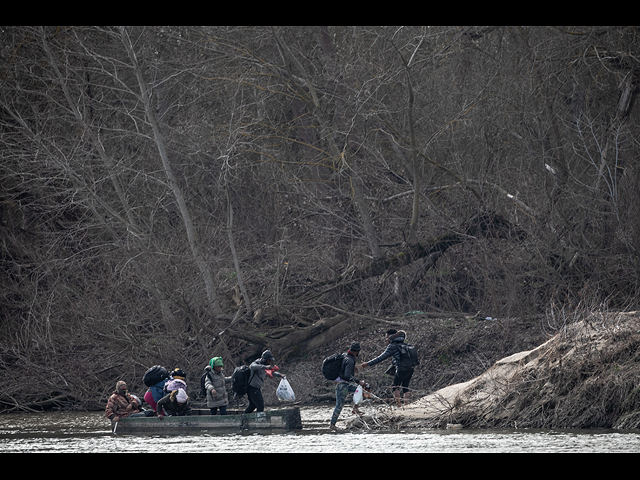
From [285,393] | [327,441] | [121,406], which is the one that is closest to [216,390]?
[285,393]

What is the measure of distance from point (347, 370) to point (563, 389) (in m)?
3.96

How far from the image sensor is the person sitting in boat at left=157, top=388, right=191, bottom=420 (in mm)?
16281

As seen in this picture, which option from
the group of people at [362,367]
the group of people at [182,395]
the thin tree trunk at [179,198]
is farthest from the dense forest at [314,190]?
the group of people at [362,367]

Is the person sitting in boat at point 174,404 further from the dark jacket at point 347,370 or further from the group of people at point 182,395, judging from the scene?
the dark jacket at point 347,370

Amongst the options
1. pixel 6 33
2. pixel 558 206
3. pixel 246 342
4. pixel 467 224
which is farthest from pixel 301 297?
pixel 6 33

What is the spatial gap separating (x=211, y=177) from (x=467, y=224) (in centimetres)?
1127

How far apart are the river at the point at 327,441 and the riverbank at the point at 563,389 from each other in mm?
660

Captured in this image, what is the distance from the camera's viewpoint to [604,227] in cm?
2336

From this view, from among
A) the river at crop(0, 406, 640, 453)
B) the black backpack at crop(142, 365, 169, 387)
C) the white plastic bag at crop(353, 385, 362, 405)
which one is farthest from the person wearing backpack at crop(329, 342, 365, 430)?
the black backpack at crop(142, 365, 169, 387)

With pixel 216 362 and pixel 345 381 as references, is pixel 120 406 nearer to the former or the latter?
pixel 216 362

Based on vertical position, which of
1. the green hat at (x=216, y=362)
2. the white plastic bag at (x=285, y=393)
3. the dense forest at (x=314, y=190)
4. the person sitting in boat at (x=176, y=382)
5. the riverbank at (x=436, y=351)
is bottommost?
the riverbank at (x=436, y=351)

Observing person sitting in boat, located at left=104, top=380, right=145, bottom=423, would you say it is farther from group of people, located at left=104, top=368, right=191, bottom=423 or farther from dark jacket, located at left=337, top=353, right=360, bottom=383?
dark jacket, located at left=337, top=353, right=360, bottom=383

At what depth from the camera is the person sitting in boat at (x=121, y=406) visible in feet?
54.5

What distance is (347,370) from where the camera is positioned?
15656mm
